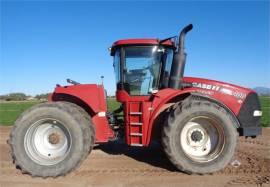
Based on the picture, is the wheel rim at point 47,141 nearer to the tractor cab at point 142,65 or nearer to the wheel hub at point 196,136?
the tractor cab at point 142,65

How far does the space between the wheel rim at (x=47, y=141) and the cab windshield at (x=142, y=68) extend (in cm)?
159

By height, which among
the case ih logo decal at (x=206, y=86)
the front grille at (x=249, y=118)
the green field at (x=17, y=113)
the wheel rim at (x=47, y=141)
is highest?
the case ih logo decal at (x=206, y=86)

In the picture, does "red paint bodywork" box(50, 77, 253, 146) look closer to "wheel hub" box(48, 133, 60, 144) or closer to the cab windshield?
the cab windshield

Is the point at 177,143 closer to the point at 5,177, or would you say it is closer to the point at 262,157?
the point at 262,157

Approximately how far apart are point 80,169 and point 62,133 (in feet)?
2.49

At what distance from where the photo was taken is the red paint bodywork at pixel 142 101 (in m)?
6.75

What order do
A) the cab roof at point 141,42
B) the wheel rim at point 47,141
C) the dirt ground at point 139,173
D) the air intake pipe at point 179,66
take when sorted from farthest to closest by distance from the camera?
the air intake pipe at point 179,66
the cab roof at point 141,42
the wheel rim at point 47,141
the dirt ground at point 139,173

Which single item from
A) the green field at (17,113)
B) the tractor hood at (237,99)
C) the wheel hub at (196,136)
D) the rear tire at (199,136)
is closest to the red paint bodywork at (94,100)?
the green field at (17,113)

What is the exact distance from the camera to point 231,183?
18.8 ft

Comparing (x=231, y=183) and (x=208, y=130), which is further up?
(x=208, y=130)

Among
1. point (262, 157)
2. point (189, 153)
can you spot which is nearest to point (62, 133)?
point (189, 153)

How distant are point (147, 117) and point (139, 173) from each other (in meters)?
1.07

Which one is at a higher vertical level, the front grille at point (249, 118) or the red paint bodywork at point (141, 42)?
the red paint bodywork at point (141, 42)

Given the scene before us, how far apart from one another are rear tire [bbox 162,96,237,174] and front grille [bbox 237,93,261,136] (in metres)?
0.40
